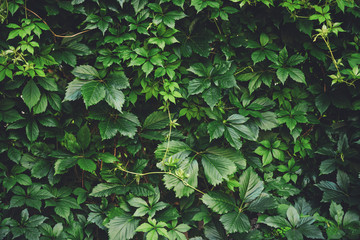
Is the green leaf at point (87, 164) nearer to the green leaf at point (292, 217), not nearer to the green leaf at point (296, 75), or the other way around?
the green leaf at point (292, 217)

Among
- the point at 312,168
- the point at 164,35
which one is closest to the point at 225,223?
the point at 312,168

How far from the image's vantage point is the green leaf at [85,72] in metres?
1.79

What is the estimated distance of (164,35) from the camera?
1.85m

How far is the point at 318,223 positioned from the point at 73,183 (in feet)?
6.15

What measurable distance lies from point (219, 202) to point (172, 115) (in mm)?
723

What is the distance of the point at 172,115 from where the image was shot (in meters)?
2.00

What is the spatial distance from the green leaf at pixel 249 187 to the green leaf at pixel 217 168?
195mm

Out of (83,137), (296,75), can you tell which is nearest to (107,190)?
(83,137)

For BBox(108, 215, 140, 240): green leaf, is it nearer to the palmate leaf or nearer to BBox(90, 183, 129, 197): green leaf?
BBox(90, 183, 129, 197): green leaf

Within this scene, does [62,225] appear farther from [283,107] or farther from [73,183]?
[283,107]

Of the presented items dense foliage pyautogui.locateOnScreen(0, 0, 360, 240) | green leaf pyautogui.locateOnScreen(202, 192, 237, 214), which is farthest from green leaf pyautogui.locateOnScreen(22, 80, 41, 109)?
green leaf pyautogui.locateOnScreen(202, 192, 237, 214)

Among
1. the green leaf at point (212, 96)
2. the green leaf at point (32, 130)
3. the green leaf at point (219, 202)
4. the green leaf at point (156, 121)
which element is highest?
the green leaf at point (212, 96)

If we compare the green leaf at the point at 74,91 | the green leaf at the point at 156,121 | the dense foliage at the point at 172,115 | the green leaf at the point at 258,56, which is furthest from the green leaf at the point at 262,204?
the green leaf at the point at 74,91

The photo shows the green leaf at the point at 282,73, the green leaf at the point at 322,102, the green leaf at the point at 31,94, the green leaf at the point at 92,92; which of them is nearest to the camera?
the green leaf at the point at 92,92
